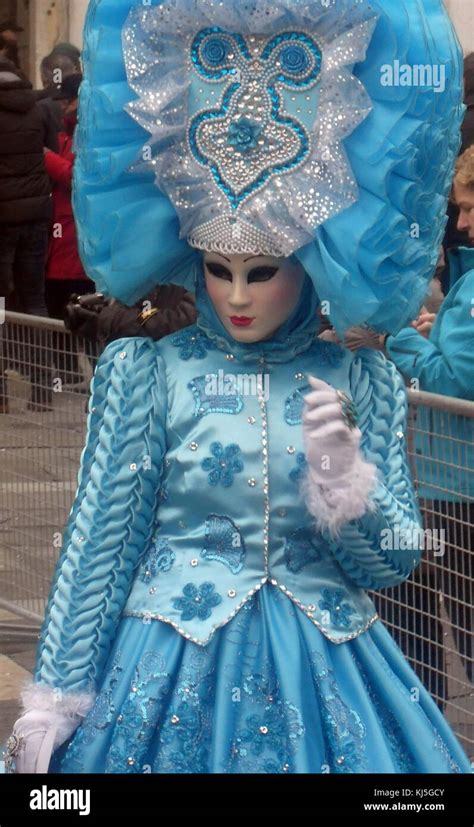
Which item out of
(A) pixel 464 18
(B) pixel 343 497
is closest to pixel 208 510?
(B) pixel 343 497

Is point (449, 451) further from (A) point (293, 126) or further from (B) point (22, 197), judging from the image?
(B) point (22, 197)

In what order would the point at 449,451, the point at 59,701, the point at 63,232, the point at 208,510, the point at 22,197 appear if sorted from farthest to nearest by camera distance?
the point at 63,232, the point at 22,197, the point at 449,451, the point at 208,510, the point at 59,701

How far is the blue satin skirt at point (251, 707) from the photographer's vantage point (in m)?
3.20

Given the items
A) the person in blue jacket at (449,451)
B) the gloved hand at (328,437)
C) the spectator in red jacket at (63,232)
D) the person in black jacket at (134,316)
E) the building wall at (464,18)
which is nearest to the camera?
the gloved hand at (328,437)

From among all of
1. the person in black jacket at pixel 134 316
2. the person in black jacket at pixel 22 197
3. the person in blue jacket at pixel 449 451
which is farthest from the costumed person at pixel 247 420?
the person in black jacket at pixel 22 197

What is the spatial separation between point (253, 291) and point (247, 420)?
248 mm

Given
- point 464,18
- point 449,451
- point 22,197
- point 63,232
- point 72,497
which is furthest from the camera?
point 464,18

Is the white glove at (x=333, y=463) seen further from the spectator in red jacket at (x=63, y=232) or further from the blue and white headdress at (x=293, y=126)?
the spectator in red jacket at (x=63, y=232)

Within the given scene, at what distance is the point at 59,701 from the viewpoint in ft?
10.6

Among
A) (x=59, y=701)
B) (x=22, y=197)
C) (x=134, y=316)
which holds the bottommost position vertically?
(x=59, y=701)

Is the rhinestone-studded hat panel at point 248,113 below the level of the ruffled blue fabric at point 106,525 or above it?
above

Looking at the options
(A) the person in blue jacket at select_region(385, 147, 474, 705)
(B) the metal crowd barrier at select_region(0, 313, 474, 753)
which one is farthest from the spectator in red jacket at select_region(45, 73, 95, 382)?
(A) the person in blue jacket at select_region(385, 147, 474, 705)

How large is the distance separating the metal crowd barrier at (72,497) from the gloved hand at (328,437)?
1.26m
